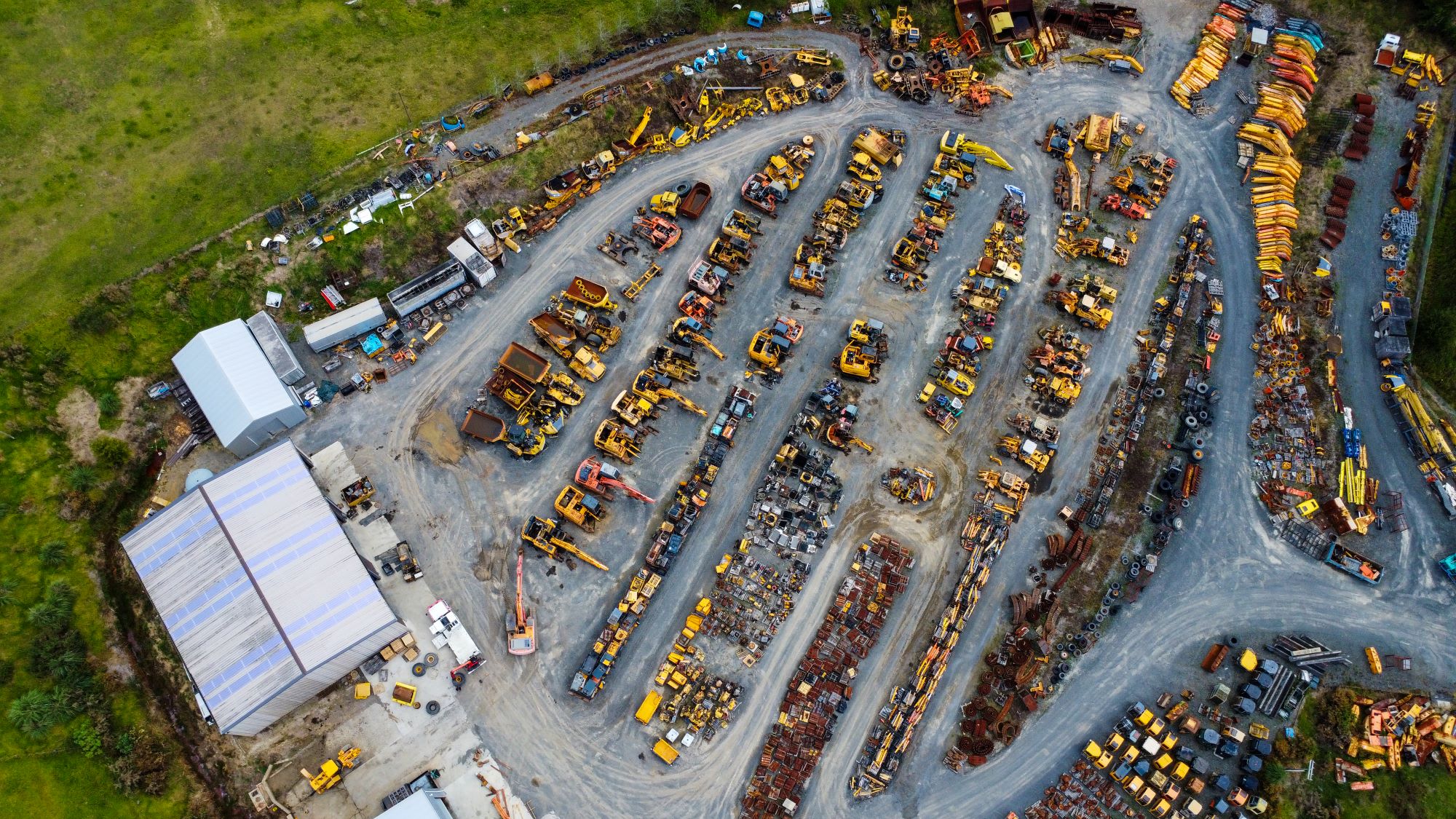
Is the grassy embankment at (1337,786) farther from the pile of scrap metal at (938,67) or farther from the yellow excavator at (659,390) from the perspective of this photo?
the pile of scrap metal at (938,67)

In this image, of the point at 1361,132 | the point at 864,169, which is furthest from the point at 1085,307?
the point at 1361,132

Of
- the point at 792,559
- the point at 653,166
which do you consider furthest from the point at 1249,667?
the point at 653,166

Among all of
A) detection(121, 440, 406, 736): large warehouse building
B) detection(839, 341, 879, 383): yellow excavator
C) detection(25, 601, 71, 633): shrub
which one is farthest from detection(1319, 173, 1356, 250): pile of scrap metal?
detection(25, 601, 71, 633): shrub

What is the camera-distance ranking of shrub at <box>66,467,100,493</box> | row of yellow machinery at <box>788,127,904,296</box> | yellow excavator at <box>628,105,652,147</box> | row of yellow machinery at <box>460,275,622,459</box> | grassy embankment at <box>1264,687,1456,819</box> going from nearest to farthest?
grassy embankment at <box>1264,687,1456,819</box> < shrub at <box>66,467,100,493</box> < row of yellow machinery at <box>460,275,622,459</box> < row of yellow machinery at <box>788,127,904,296</box> < yellow excavator at <box>628,105,652,147</box>

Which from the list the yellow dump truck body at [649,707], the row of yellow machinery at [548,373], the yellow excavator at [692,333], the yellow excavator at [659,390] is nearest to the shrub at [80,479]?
the row of yellow machinery at [548,373]

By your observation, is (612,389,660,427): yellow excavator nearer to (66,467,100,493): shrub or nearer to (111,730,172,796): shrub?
(66,467,100,493): shrub
